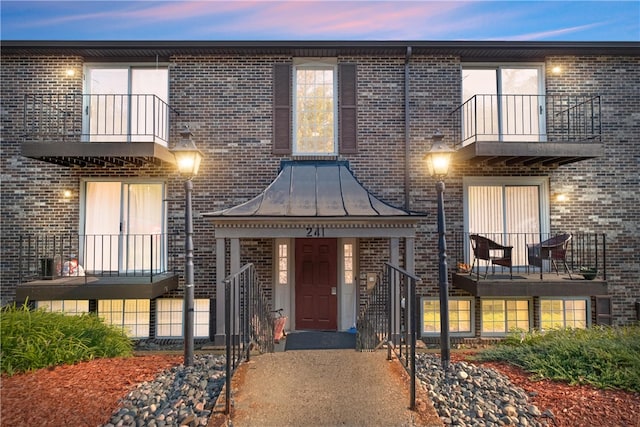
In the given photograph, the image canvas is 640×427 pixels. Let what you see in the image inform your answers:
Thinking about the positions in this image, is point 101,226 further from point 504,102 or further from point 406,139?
point 504,102

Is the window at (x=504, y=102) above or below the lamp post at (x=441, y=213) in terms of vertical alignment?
above

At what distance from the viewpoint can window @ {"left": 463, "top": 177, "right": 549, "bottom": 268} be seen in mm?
8531

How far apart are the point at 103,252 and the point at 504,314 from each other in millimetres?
10027

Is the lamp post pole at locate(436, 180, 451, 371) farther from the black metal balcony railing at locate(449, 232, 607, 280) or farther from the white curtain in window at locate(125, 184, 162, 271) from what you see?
the white curtain in window at locate(125, 184, 162, 271)

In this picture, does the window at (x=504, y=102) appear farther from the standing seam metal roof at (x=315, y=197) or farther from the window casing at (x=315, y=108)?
the window casing at (x=315, y=108)

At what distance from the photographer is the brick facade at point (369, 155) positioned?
8.38m

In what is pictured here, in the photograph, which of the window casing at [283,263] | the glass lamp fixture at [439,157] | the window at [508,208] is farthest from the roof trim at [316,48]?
the window casing at [283,263]

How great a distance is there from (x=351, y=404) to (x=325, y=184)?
16.5ft

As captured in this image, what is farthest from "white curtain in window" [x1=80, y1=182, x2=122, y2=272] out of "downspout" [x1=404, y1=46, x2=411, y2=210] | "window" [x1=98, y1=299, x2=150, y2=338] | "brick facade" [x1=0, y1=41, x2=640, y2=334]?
"downspout" [x1=404, y1=46, x2=411, y2=210]

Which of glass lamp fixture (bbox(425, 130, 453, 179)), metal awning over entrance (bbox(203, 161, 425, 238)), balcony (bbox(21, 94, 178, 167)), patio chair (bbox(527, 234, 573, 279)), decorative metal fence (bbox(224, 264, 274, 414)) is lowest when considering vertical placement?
decorative metal fence (bbox(224, 264, 274, 414))

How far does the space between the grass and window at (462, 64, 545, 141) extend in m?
5.00

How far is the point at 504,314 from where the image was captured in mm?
8547

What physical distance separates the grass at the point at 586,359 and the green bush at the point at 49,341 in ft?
20.8

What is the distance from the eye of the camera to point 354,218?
6.98 m
